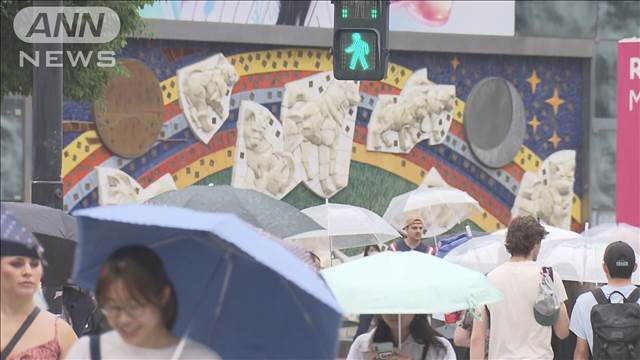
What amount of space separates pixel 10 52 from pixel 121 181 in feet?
23.6

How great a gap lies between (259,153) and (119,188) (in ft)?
6.78

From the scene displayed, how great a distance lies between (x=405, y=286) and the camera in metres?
7.18

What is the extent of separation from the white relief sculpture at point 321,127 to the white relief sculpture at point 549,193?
3275mm

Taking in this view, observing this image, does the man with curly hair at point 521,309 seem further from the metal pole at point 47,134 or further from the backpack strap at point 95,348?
the backpack strap at point 95,348

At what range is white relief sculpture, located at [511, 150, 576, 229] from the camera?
25.2 metres

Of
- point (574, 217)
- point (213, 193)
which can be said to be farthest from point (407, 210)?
point (574, 217)

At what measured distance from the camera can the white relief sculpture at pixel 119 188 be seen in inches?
857

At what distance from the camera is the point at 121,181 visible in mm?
21922

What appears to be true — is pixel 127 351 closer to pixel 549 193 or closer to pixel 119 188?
pixel 119 188

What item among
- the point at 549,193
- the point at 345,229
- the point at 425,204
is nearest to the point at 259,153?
the point at 549,193

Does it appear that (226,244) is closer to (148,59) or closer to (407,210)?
(407,210)

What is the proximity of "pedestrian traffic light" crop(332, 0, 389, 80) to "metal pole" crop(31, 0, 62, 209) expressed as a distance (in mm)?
2756

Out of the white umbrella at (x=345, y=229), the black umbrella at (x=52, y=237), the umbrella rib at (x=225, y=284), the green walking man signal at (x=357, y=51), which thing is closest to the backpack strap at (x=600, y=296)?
the black umbrella at (x=52, y=237)

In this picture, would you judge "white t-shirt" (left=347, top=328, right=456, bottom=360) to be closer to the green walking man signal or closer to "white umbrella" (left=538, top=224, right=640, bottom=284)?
"white umbrella" (left=538, top=224, right=640, bottom=284)
